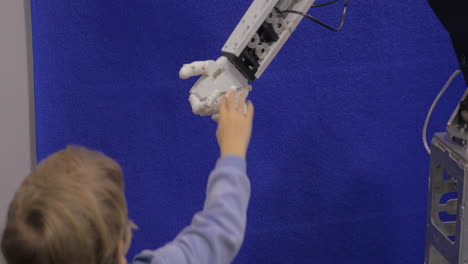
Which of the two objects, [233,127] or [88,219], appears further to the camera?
[233,127]

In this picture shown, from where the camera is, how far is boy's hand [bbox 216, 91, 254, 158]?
92cm

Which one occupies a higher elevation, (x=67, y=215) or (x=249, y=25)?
(x=249, y=25)

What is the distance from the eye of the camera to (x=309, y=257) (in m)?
1.84

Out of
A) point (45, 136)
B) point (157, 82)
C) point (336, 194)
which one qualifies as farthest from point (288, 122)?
point (45, 136)

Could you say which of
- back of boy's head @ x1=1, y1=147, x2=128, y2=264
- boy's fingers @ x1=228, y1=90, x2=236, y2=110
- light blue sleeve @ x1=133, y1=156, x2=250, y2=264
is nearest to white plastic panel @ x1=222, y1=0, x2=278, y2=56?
boy's fingers @ x1=228, y1=90, x2=236, y2=110

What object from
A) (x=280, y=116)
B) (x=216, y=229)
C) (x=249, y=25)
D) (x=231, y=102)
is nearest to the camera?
(x=216, y=229)

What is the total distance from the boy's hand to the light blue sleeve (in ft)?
0.15

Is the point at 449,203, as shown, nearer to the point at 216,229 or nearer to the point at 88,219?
the point at 216,229

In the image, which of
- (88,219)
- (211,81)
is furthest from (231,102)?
(88,219)

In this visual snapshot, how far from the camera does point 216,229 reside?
0.86m

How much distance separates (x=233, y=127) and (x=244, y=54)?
27 centimetres

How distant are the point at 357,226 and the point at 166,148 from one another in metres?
0.69

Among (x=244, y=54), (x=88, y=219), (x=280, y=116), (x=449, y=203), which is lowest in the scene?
(x=449, y=203)

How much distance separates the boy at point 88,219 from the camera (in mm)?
688
